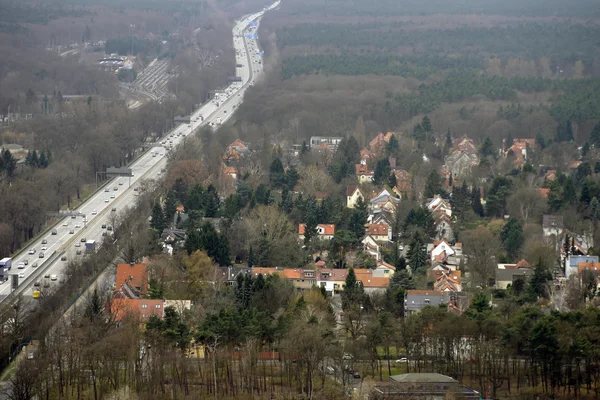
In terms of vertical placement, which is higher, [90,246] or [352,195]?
[352,195]

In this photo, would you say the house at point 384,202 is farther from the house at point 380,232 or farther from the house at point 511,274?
the house at point 511,274

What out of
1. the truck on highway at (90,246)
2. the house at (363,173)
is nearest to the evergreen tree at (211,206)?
the truck on highway at (90,246)

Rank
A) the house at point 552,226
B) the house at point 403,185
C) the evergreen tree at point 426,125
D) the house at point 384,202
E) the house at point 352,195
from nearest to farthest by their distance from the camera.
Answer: the house at point 552,226, the house at point 384,202, the house at point 352,195, the house at point 403,185, the evergreen tree at point 426,125

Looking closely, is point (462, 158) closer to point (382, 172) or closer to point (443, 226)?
point (382, 172)

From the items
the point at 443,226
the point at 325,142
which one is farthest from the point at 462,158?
the point at 443,226

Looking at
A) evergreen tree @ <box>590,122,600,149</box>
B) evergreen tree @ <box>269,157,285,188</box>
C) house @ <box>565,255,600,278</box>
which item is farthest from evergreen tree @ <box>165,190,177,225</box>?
evergreen tree @ <box>590,122,600,149</box>

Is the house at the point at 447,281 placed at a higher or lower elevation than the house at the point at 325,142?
lower
